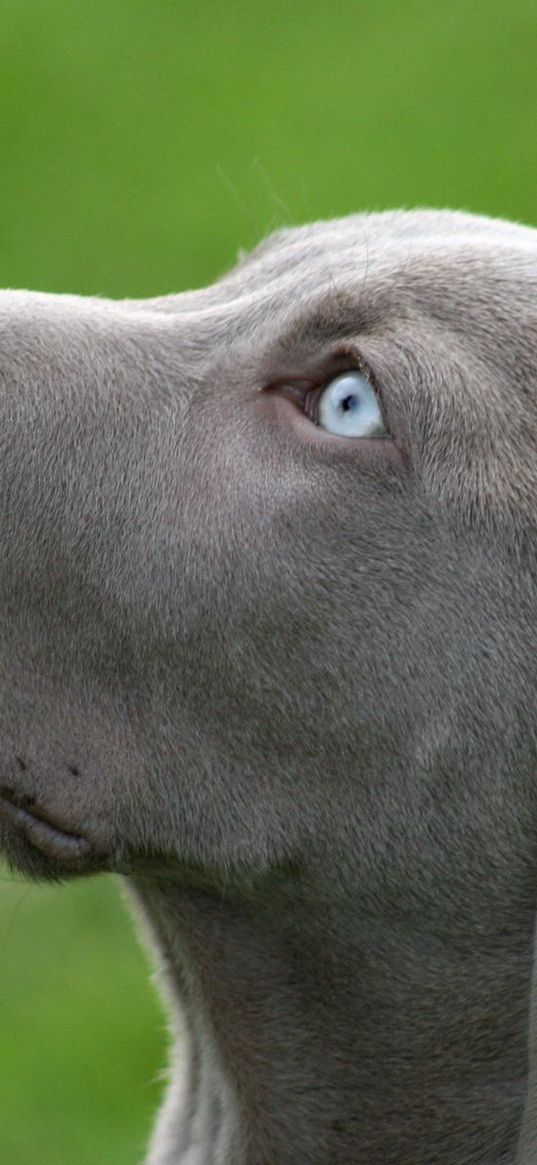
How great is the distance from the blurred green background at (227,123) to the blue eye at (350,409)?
3979 millimetres

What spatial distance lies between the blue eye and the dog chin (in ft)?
2.36

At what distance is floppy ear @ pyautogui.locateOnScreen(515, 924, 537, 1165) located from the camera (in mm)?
2930

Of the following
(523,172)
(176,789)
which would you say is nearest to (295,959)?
(176,789)

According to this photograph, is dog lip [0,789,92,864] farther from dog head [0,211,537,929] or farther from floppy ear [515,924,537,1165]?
floppy ear [515,924,537,1165]

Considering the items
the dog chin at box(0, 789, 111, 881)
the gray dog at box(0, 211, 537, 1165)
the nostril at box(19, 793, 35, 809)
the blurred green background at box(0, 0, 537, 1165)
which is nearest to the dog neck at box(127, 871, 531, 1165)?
the gray dog at box(0, 211, 537, 1165)

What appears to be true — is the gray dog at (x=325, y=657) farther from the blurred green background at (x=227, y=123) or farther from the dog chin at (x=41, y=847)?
the blurred green background at (x=227, y=123)

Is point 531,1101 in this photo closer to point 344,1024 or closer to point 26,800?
point 344,1024

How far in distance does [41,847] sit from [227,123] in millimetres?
7370

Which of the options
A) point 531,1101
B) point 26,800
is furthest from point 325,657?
point 531,1101

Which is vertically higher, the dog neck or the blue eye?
the blue eye

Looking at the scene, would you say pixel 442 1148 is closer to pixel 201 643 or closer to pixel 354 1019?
pixel 354 1019

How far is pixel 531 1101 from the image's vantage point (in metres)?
2.97

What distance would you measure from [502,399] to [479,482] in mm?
126

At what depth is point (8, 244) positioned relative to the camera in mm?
8773
